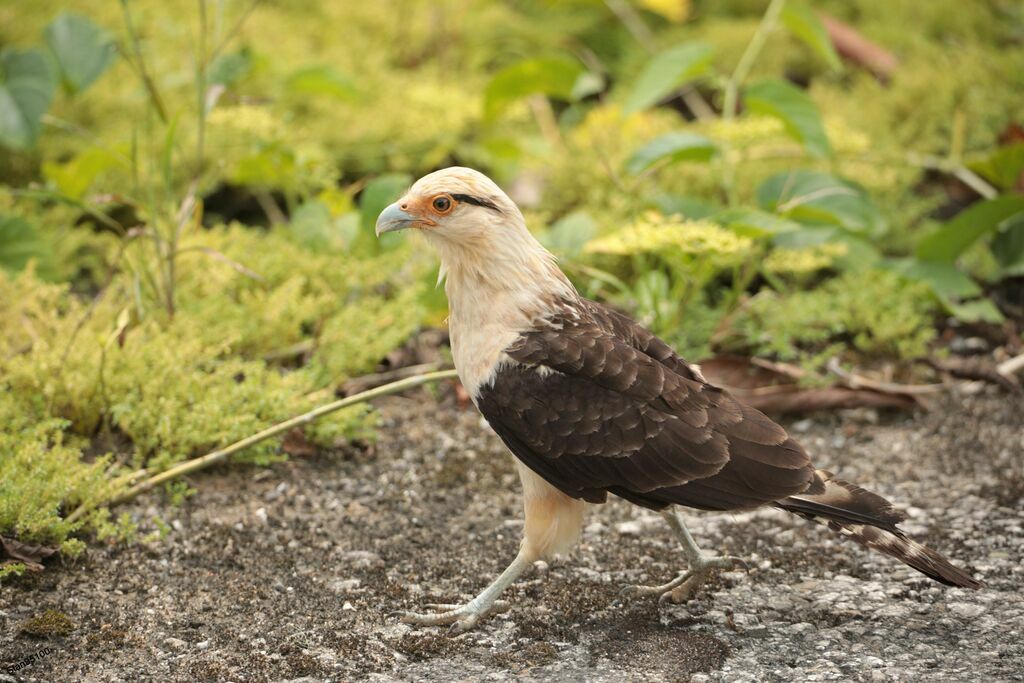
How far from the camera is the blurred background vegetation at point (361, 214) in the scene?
15.2 feet

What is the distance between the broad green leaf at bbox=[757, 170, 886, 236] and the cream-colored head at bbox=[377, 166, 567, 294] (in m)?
2.07

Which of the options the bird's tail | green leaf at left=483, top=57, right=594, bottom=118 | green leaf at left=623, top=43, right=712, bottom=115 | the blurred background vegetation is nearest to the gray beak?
the blurred background vegetation

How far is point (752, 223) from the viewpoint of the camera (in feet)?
16.6

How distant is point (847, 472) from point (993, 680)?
5.40ft

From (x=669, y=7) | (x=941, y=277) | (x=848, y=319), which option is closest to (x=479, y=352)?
(x=848, y=319)

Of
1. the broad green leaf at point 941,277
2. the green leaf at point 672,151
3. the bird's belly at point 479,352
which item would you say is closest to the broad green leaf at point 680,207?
the green leaf at point 672,151

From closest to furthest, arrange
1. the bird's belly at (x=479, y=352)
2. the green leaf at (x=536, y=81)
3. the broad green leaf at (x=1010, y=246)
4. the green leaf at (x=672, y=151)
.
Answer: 1. the bird's belly at (x=479, y=352)
2. the green leaf at (x=672, y=151)
3. the broad green leaf at (x=1010, y=246)
4. the green leaf at (x=536, y=81)

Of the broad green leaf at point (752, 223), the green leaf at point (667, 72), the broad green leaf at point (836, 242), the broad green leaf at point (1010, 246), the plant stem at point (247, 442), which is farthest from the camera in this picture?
the green leaf at point (667, 72)

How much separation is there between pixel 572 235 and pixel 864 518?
2.64 m

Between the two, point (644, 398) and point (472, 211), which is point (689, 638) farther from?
point (472, 211)

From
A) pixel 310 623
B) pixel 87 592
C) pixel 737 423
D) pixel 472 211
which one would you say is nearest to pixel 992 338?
pixel 737 423

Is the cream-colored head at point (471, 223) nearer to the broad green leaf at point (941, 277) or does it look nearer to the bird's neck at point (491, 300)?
the bird's neck at point (491, 300)

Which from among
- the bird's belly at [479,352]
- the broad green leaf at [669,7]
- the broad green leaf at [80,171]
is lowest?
the bird's belly at [479,352]

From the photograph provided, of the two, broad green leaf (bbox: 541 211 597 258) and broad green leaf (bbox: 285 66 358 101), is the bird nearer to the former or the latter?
broad green leaf (bbox: 541 211 597 258)
